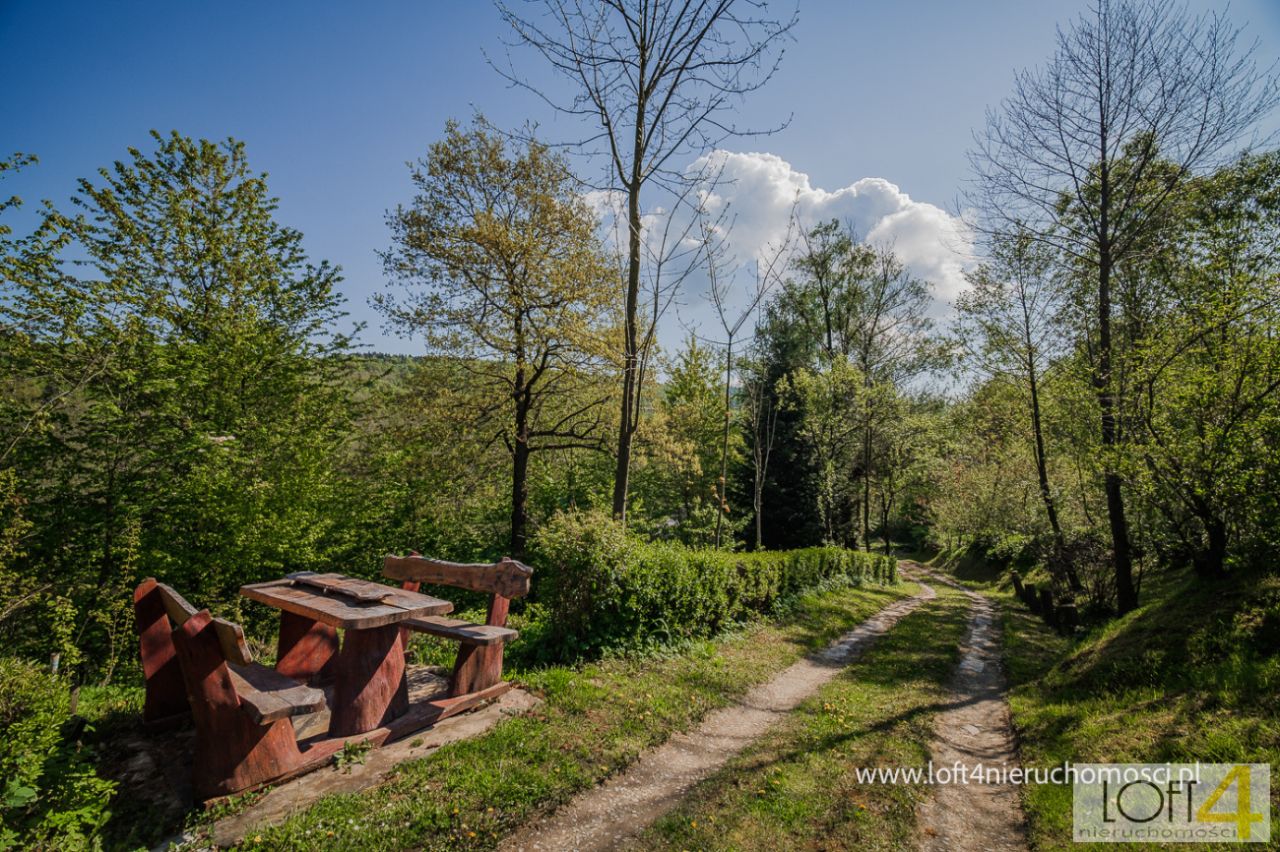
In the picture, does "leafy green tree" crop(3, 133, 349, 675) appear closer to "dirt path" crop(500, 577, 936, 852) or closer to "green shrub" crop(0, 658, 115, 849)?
"green shrub" crop(0, 658, 115, 849)

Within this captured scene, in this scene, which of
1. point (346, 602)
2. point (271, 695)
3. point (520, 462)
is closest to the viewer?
point (271, 695)

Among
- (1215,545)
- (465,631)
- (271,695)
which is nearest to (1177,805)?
(1215,545)

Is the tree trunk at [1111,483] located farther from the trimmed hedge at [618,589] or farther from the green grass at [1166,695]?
the trimmed hedge at [618,589]

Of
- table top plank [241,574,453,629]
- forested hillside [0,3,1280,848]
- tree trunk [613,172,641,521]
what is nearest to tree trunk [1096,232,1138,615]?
forested hillside [0,3,1280,848]

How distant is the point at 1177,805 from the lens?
3.40 metres

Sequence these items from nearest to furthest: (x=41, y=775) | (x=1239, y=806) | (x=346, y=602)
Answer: (x=41, y=775)
(x=1239, y=806)
(x=346, y=602)

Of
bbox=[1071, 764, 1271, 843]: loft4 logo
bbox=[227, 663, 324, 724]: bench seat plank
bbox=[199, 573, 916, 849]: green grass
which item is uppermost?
bbox=[227, 663, 324, 724]: bench seat plank

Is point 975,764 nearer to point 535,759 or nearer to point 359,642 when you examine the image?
point 535,759

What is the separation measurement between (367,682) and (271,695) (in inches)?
30.3

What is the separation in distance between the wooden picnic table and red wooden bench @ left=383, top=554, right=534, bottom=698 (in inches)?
11.9

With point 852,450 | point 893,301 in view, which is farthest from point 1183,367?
point 893,301

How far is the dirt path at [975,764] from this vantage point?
143 inches

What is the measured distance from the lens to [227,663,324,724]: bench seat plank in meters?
3.20

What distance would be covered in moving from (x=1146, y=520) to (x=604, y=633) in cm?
1003
